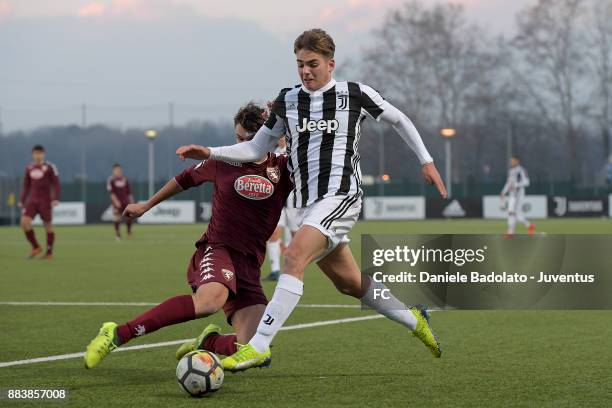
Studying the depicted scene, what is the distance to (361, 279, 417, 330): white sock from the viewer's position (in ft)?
24.0

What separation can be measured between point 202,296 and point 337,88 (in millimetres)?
1539

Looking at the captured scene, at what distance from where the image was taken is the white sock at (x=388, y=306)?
24.0 ft

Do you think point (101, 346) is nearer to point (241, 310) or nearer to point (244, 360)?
point (244, 360)

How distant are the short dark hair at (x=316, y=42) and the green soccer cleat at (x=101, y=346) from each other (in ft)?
6.69

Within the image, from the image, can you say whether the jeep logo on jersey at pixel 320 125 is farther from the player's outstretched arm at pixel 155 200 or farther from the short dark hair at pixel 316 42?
the player's outstretched arm at pixel 155 200

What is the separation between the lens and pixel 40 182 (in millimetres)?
22500

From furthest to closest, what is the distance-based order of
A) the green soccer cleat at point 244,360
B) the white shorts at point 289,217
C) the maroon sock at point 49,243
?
1. the maroon sock at point 49,243
2. the white shorts at point 289,217
3. the green soccer cleat at point 244,360

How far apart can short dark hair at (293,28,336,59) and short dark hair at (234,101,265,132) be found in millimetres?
755

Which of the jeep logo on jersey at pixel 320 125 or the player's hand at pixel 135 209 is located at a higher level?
the jeep logo on jersey at pixel 320 125

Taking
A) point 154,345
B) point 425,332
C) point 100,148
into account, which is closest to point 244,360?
point 425,332

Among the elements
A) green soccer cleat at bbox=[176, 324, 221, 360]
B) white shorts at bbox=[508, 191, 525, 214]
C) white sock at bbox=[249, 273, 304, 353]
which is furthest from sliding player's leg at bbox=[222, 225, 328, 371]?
white shorts at bbox=[508, 191, 525, 214]

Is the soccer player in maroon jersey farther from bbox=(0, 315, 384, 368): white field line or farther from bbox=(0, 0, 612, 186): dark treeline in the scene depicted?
bbox=(0, 0, 612, 186): dark treeline

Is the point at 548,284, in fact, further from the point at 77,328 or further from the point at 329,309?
the point at 77,328

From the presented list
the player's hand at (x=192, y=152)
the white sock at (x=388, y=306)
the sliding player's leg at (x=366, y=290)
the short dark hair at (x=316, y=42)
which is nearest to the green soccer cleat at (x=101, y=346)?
the player's hand at (x=192, y=152)
